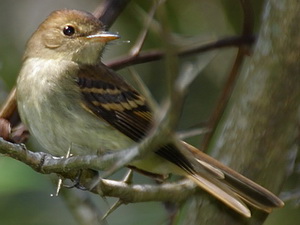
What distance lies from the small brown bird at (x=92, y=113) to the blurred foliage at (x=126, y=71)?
42 centimetres

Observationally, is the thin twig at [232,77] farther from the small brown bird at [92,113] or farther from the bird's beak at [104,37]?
the bird's beak at [104,37]

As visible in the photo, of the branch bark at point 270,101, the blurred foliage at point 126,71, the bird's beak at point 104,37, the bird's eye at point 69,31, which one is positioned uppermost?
the branch bark at point 270,101

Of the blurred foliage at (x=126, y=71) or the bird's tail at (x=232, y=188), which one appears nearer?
the bird's tail at (x=232, y=188)

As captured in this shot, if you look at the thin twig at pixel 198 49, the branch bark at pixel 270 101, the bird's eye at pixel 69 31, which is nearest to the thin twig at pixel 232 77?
the thin twig at pixel 198 49

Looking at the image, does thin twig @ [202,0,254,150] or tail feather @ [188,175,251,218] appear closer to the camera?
tail feather @ [188,175,251,218]

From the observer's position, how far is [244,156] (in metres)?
3.49

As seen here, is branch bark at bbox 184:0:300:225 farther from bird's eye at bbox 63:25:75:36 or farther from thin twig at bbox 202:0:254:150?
bird's eye at bbox 63:25:75:36

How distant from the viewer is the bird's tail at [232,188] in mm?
3520

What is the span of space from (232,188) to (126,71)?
222 centimetres

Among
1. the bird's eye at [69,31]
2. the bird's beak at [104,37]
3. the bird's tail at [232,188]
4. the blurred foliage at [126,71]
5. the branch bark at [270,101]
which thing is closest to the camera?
the branch bark at [270,101]

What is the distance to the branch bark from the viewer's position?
340 cm

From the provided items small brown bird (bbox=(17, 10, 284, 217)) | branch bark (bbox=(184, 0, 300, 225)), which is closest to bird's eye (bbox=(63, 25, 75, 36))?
small brown bird (bbox=(17, 10, 284, 217))

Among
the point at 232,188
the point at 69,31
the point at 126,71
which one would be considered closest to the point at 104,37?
the point at 69,31

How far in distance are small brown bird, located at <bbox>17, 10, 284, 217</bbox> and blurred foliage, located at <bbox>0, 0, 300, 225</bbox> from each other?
0.42 meters
